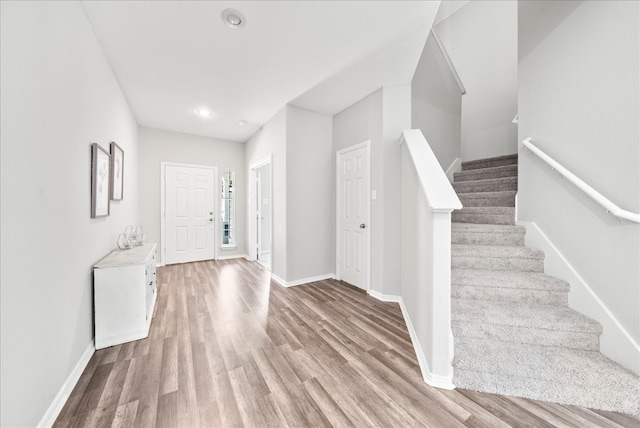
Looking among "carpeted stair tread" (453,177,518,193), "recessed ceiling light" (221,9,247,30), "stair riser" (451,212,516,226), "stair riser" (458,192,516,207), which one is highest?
"recessed ceiling light" (221,9,247,30)

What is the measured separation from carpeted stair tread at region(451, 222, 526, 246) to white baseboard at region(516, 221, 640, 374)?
4.6 inches

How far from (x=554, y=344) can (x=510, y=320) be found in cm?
28

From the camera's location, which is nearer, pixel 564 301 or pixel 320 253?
pixel 564 301

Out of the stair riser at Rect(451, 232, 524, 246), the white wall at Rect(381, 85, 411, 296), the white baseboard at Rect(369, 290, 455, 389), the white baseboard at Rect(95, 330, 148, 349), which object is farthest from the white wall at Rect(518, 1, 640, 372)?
the white baseboard at Rect(95, 330, 148, 349)

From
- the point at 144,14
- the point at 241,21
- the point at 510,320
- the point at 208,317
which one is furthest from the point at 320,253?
the point at 144,14

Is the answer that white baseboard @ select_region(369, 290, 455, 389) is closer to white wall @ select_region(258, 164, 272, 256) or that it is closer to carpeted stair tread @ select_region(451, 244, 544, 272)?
carpeted stair tread @ select_region(451, 244, 544, 272)

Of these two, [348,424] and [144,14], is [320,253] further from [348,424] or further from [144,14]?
[144,14]

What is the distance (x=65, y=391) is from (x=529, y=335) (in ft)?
9.83

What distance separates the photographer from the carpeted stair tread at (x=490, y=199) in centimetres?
270

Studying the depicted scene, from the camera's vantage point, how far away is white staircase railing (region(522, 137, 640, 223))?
1374 millimetres

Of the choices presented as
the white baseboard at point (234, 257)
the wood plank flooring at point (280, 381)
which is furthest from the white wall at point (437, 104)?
the white baseboard at point (234, 257)

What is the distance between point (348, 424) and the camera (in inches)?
48.0

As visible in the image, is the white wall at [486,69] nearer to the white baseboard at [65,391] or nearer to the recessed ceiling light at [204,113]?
the recessed ceiling light at [204,113]

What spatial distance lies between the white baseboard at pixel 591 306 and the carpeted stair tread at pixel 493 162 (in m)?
1.66
